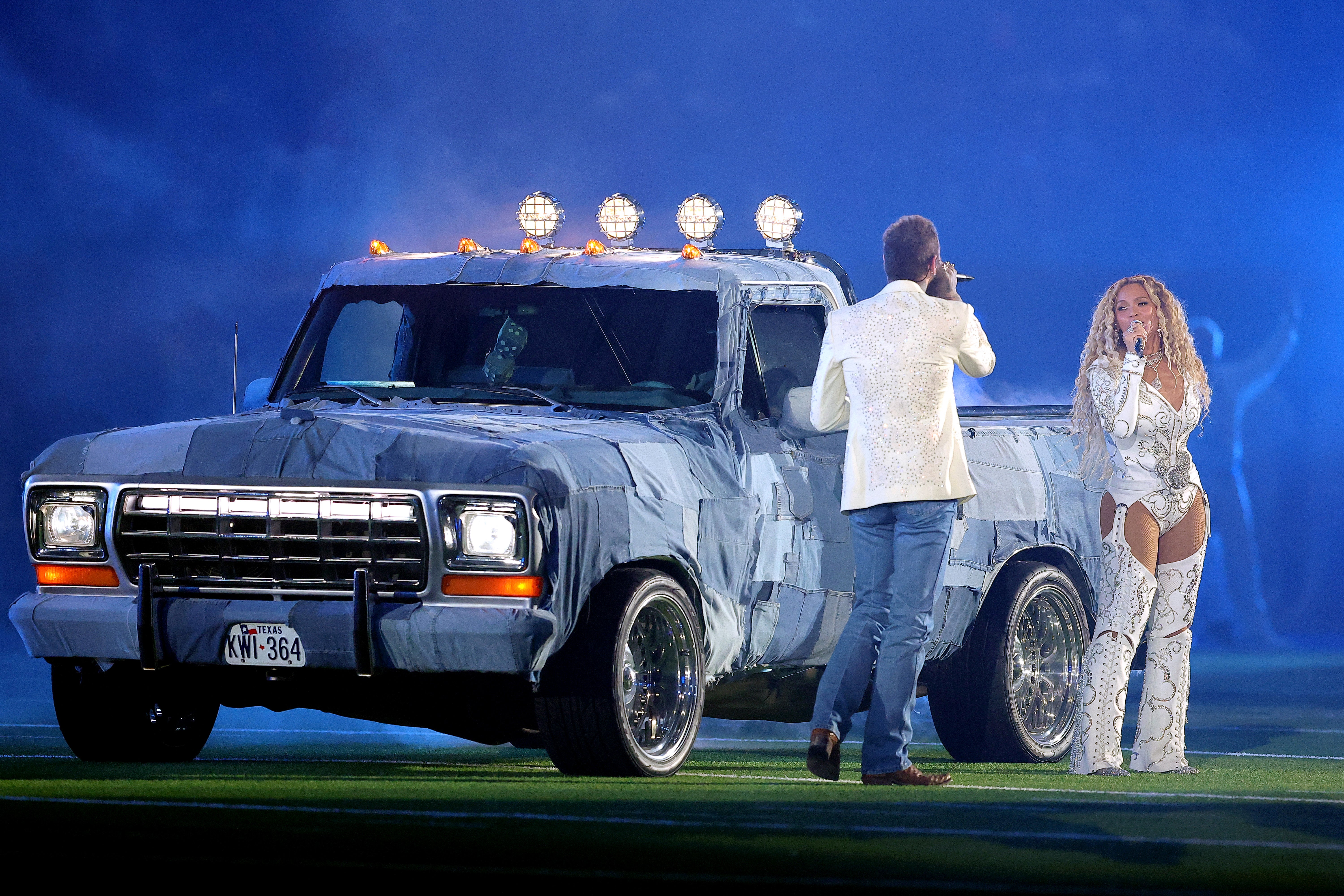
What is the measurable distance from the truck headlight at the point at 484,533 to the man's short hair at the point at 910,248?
1699 mm

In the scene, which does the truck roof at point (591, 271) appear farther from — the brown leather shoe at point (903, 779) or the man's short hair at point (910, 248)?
the brown leather shoe at point (903, 779)

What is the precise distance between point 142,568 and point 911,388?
2.82m

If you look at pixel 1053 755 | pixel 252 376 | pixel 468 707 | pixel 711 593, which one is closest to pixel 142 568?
pixel 468 707

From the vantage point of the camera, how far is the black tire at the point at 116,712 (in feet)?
30.2

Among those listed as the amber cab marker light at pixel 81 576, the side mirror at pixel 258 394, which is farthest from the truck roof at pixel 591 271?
the amber cab marker light at pixel 81 576

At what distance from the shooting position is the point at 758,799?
7.92 metres

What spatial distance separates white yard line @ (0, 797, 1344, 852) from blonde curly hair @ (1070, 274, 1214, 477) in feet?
9.19

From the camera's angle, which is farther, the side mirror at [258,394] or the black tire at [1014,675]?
the black tire at [1014,675]

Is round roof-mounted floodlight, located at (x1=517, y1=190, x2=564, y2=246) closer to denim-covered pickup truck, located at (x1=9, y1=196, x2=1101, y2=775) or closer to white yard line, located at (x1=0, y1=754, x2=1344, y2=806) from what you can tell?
denim-covered pickup truck, located at (x1=9, y1=196, x2=1101, y2=775)

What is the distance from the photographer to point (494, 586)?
8.18m

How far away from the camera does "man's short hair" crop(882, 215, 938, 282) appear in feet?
28.6

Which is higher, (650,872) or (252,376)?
(252,376)

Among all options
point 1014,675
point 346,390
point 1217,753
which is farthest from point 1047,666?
point 346,390

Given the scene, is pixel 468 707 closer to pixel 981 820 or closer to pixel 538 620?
pixel 538 620
